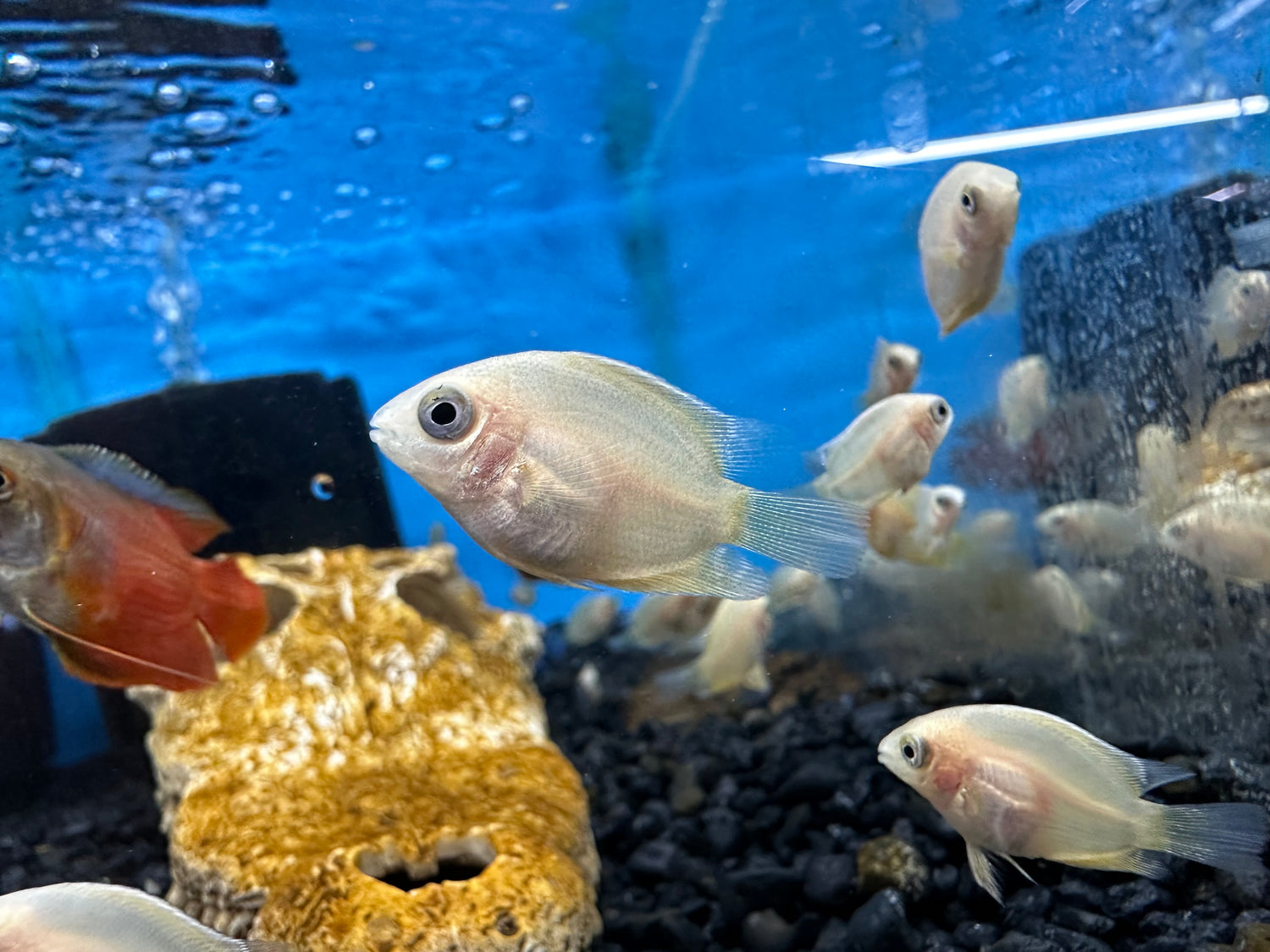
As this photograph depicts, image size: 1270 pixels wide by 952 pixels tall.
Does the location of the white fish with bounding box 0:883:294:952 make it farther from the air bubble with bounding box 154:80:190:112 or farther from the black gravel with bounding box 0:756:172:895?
the air bubble with bounding box 154:80:190:112

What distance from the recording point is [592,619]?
658 cm

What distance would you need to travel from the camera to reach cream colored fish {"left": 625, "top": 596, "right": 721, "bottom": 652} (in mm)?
4570

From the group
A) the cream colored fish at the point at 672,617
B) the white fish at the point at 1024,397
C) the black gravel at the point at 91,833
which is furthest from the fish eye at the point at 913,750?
the black gravel at the point at 91,833

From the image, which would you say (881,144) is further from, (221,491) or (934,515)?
(221,491)

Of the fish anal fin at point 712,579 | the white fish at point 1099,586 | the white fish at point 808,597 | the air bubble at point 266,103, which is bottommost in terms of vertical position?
the white fish at point 808,597

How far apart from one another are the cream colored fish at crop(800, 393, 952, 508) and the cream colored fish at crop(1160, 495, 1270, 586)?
102 cm

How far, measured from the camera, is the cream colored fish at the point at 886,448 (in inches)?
101

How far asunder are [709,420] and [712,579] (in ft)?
0.95

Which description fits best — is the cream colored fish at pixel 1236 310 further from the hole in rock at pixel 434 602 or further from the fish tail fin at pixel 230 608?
the hole in rock at pixel 434 602

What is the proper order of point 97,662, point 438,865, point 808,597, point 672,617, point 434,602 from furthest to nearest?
point 808,597, point 672,617, point 434,602, point 438,865, point 97,662

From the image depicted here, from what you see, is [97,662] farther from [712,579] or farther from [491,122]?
[491,122]

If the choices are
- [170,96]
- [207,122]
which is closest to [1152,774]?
[170,96]

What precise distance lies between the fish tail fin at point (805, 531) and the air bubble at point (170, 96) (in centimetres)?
578

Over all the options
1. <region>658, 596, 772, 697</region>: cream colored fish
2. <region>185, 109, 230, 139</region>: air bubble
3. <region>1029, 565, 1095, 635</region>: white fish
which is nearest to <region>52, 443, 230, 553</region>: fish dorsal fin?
<region>658, 596, 772, 697</region>: cream colored fish
